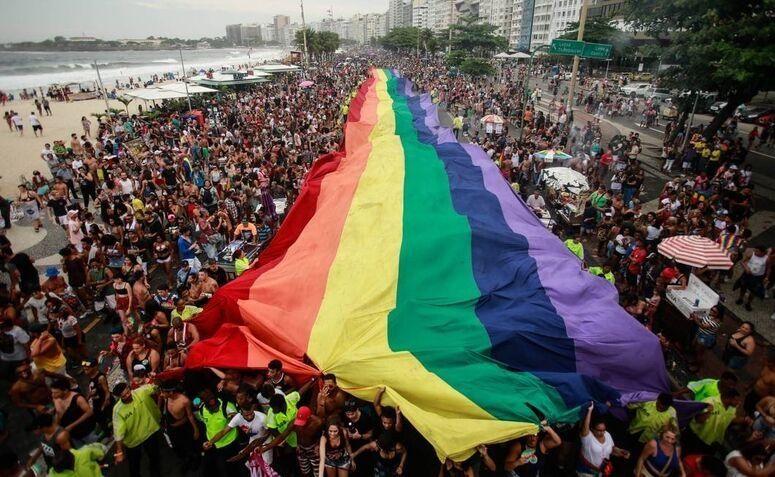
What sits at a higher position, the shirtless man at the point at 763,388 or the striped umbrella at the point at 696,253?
the striped umbrella at the point at 696,253

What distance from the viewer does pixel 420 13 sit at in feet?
541

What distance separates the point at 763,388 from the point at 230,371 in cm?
664

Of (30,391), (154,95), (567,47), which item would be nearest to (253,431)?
(30,391)

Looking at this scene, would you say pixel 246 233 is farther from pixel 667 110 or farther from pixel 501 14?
pixel 501 14

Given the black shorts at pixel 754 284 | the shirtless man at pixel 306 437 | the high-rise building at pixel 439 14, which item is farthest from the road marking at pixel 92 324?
the high-rise building at pixel 439 14

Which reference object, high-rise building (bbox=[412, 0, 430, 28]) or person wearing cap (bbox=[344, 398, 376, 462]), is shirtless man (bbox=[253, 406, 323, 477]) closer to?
person wearing cap (bbox=[344, 398, 376, 462])

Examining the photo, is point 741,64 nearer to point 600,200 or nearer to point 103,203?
point 600,200

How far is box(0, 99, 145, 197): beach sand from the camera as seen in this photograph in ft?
57.4

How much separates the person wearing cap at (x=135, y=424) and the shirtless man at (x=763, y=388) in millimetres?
7230

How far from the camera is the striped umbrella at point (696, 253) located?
7367 mm

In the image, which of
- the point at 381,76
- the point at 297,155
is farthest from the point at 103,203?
the point at 381,76

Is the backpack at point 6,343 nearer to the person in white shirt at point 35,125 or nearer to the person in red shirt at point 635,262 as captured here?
the person in red shirt at point 635,262

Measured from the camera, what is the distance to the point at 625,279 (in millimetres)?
9234

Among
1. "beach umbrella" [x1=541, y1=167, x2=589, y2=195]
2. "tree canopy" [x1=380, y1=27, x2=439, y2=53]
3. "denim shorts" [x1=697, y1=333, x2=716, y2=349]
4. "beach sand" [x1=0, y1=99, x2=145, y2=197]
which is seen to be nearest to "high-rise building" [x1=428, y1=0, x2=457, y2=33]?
"tree canopy" [x1=380, y1=27, x2=439, y2=53]
